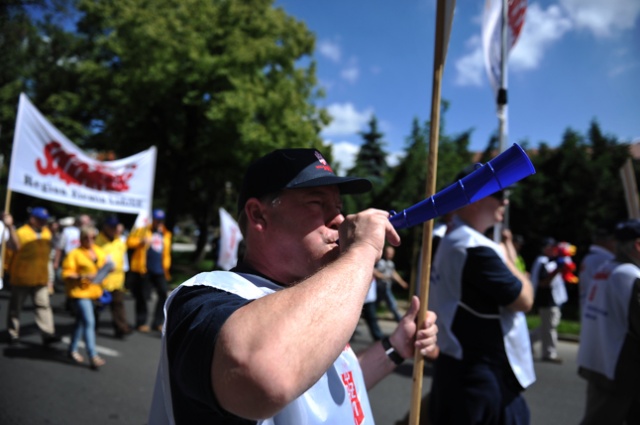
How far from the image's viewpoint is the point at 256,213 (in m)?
1.39

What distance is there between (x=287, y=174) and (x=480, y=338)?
1.65 m

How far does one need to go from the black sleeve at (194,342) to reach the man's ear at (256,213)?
Answer: 12.4 inches

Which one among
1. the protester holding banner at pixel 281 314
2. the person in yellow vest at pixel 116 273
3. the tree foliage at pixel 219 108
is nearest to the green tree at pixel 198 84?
the tree foliage at pixel 219 108

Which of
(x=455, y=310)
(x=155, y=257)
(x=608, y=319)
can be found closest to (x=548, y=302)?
(x=608, y=319)

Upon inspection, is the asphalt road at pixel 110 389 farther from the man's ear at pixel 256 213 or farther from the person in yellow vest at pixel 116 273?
the man's ear at pixel 256 213

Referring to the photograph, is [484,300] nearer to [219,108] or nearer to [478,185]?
[478,185]

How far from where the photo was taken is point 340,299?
95 centimetres

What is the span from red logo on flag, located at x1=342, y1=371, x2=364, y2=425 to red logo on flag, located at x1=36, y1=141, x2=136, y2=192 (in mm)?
5817

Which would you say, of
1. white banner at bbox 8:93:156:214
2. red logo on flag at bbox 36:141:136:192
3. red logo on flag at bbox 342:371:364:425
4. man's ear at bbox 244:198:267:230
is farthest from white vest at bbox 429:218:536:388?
red logo on flag at bbox 36:141:136:192

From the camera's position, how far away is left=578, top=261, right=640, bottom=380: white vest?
3.21m

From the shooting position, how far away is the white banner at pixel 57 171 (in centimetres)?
583

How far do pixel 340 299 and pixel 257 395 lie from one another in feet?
0.76

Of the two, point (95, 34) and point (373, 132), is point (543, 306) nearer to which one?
point (95, 34)

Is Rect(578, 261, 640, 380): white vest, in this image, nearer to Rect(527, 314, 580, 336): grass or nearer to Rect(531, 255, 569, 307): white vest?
Rect(531, 255, 569, 307): white vest
